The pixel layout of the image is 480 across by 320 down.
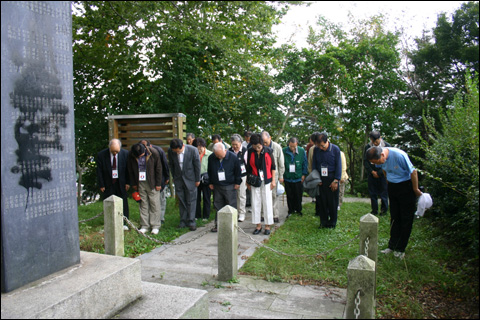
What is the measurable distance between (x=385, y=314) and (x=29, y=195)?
388cm

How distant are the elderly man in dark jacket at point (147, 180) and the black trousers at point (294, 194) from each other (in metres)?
3.26

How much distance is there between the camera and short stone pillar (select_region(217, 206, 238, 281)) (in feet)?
16.3

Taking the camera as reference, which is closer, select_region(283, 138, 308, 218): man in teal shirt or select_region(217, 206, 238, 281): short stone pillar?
select_region(217, 206, 238, 281): short stone pillar

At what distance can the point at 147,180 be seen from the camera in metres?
7.79

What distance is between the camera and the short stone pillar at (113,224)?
221 inches

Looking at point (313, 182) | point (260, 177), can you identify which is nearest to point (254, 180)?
point (260, 177)

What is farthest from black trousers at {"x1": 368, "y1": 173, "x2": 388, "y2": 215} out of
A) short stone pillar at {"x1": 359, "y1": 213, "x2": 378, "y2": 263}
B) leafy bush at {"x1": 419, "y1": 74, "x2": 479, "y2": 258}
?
short stone pillar at {"x1": 359, "y1": 213, "x2": 378, "y2": 263}

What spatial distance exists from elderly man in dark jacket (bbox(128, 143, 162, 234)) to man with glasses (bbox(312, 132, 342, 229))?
3425 mm

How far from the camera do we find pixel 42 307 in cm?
309

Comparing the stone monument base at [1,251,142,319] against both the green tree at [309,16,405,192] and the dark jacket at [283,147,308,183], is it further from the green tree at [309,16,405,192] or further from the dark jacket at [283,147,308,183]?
the green tree at [309,16,405,192]

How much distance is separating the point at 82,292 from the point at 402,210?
462 centimetres

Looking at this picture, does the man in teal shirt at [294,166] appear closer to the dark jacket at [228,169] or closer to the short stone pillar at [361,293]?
the dark jacket at [228,169]

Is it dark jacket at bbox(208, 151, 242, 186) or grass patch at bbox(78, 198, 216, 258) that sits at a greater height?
dark jacket at bbox(208, 151, 242, 186)

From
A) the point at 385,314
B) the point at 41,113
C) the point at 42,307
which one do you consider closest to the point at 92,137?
the point at 41,113
